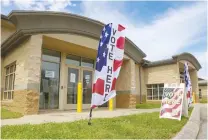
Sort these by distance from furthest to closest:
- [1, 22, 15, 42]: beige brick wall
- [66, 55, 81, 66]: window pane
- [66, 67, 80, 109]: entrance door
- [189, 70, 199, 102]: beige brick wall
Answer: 1. [189, 70, 199, 102]: beige brick wall
2. [1, 22, 15, 42]: beige brick wall
3. [66, 55, 81, 66]: window pane
4. [66, 67, 80, 109]: entrance door

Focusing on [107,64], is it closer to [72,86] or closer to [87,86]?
[72,86]

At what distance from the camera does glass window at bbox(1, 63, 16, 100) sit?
11.0 metres

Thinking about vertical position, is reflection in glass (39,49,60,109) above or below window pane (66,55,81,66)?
below

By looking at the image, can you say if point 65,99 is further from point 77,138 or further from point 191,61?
point 191,61

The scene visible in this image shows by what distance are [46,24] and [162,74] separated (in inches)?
567

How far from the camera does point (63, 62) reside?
459 inches

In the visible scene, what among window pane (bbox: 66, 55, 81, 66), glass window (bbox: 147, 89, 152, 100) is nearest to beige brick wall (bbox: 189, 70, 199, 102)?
glass window (bbox: 147, 89, 152, 100)

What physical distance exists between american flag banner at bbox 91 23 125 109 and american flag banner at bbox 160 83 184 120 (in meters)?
3.30

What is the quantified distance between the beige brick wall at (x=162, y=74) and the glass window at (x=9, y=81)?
46.4 ft

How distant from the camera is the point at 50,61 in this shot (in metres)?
11.2

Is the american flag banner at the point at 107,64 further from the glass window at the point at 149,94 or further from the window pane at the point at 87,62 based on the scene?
the glass window at the point at 149,94

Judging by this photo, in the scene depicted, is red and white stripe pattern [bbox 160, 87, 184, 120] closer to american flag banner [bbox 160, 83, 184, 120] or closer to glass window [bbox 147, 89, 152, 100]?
american flag banner [bbox 160, 83, 184, 120]

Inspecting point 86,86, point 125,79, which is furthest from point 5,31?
point 125,79

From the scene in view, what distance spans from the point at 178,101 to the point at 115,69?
3769 millimetres
